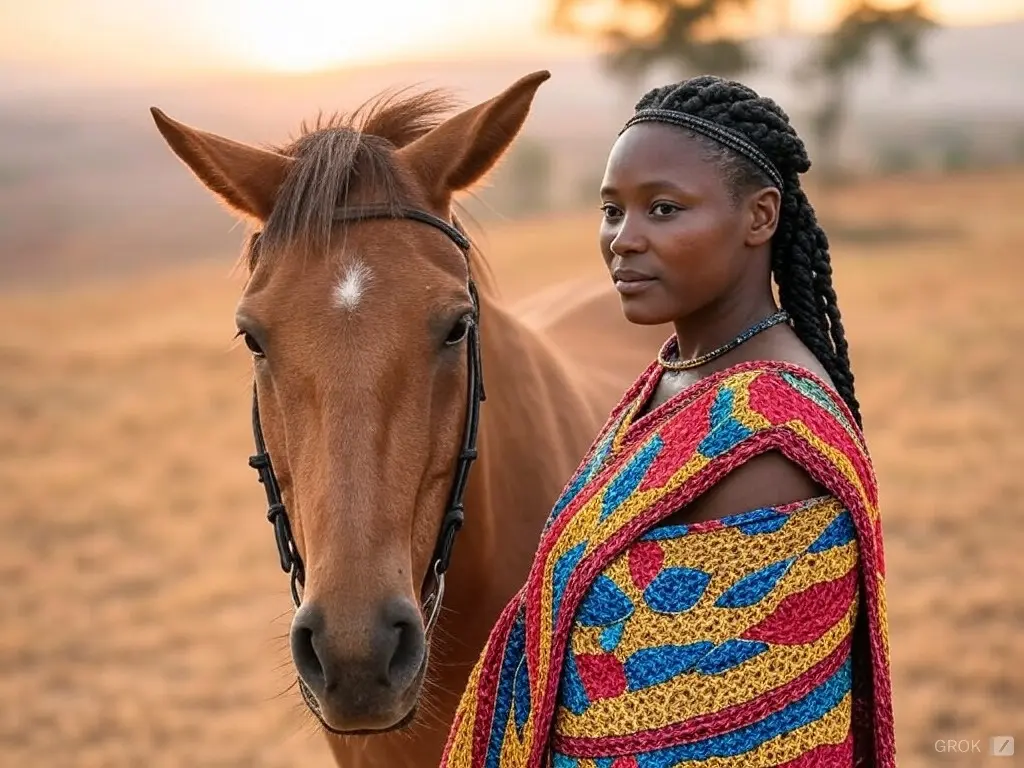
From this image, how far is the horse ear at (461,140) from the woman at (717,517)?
0.52 meters

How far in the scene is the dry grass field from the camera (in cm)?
555

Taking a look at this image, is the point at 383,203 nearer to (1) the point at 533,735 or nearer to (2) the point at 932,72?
(1) the point at 533,735

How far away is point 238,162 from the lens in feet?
7.82

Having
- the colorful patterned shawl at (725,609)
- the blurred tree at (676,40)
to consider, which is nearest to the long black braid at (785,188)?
the colorful patterned shawl at (725,609)

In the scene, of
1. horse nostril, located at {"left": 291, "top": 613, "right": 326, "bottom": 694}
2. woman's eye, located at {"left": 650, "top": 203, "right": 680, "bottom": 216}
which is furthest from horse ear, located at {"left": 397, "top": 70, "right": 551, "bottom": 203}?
horse nostril, located at {"left": 291, "top": 613, "right": 326, "bottom": 694}

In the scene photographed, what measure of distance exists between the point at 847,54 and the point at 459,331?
37.5m

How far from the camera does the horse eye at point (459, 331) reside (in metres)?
2.21

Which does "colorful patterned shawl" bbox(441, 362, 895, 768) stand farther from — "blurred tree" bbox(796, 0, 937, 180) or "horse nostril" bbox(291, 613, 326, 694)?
"blurred tree" bbox(796, 0, 937, 180)

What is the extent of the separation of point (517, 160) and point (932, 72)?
56.2ft

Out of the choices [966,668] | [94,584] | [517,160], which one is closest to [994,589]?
[966,668]

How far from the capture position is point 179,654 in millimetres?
6672

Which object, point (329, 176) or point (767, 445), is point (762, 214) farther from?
point (329, 176)

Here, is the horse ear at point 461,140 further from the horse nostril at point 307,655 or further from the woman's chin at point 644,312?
the horse nostril at point 307,655

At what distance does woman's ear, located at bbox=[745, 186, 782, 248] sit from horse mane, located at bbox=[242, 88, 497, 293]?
0.83 meters
